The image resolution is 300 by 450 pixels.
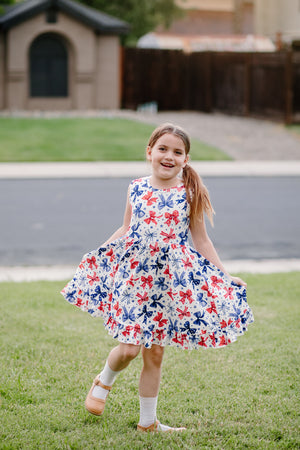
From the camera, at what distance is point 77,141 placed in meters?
18.2

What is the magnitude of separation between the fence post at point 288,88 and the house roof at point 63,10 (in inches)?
264

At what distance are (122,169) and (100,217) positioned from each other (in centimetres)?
497

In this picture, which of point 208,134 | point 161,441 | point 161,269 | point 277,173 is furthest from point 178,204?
point 208,134

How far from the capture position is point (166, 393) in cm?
398

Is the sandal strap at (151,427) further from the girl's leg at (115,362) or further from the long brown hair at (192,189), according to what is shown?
the long brown hair at (192,189)

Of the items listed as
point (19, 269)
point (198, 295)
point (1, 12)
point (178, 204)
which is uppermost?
point (1, 12)

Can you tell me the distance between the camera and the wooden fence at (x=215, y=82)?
835 inches

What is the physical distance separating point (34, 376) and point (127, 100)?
74.8 ft

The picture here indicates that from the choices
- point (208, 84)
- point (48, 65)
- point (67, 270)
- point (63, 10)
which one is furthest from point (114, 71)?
point (67, 270)

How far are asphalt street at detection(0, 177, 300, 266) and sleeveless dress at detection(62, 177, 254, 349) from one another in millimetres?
4016

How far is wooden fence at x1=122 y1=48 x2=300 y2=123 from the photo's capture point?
21203 mm

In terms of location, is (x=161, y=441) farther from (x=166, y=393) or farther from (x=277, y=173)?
(x=277, y=173)

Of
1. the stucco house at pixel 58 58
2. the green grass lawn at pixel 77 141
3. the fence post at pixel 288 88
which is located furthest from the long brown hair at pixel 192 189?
the stucco house at pixel 58 58

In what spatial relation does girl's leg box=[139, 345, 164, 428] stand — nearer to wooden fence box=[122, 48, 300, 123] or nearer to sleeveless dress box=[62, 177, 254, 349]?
sleeveless dress box=[62, 177, 254, 349]
